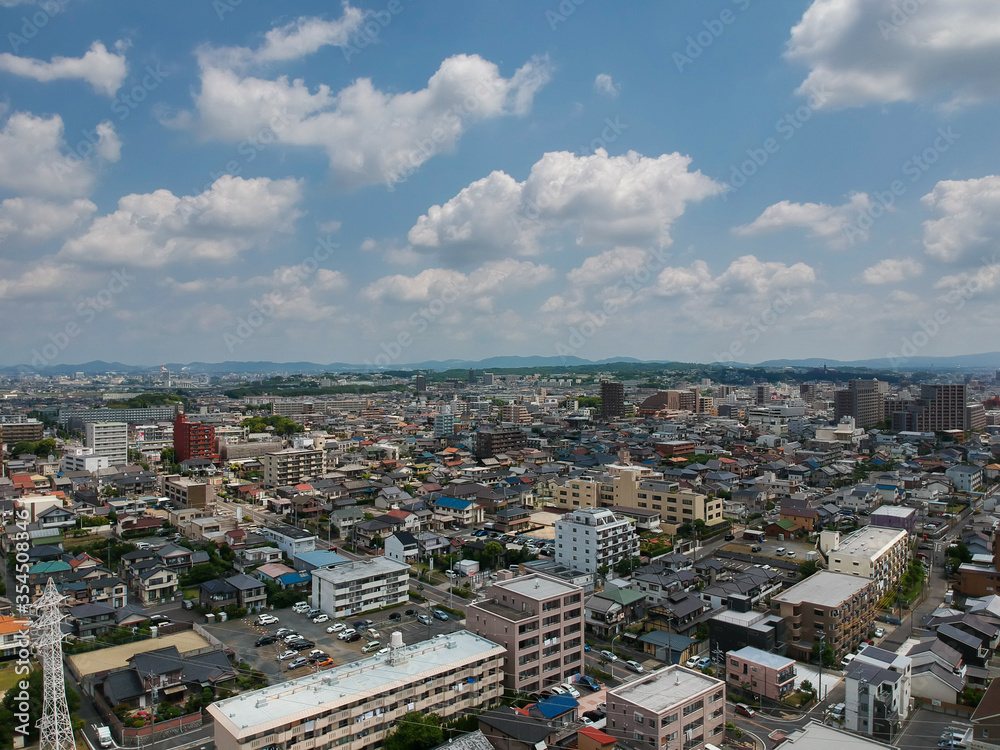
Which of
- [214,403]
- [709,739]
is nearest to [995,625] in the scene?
[709,739]

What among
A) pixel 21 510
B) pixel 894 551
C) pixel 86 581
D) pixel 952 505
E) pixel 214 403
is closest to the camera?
pixel 86 581

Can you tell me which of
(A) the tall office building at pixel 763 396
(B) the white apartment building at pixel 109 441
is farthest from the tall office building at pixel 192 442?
(A) the tall office building at pixel 763 396

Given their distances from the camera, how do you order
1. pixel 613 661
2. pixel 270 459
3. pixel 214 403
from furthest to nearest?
pixel 214 403 → pixel 270 459 → pixel 613 661

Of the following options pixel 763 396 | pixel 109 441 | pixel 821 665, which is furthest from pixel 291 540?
pixel 763 396

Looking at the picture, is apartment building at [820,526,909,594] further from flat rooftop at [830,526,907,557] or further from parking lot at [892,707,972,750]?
parking lot at [892,707,972,750]

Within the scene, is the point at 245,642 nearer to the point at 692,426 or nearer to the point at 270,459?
the point at 270,459

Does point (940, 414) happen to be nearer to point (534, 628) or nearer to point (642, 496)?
point (642, 496)
